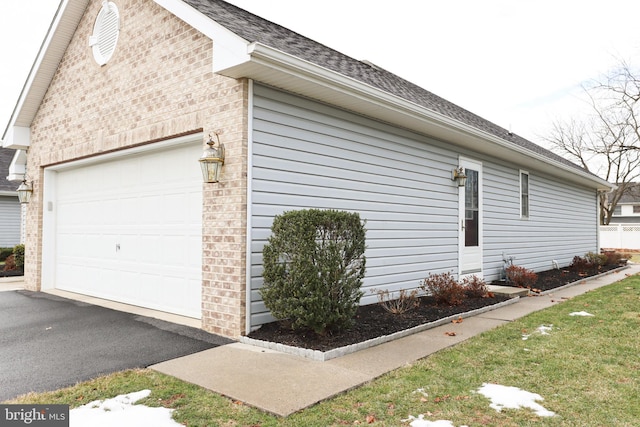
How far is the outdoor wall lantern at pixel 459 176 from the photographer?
8.95 m

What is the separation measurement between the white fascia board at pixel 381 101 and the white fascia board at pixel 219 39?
0.07 metres

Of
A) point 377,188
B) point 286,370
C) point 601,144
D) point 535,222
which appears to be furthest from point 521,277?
point 601,144

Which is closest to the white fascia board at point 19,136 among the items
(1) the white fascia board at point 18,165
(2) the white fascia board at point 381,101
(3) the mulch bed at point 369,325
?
(1) the white fascia board at point 18,165

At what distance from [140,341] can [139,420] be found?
220 cm

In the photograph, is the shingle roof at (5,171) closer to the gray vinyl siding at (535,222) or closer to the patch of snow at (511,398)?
the gray vinyl siding at (535,222)

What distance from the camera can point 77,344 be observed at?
5012 mm

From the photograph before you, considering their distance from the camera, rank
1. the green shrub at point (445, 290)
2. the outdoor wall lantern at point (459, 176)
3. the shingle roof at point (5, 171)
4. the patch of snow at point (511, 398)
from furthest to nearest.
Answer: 1. the shingle roof at point (5, 171)
2. the outdoor wall lantern at point (459, 176)
3. the green shrub at point (445, 290)
4. the patch of snow at point (511, 398)

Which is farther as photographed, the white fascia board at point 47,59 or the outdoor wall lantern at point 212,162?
the white fascia board at point 47,59

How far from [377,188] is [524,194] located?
628 centimetres

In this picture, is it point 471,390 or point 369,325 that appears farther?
point 369,325

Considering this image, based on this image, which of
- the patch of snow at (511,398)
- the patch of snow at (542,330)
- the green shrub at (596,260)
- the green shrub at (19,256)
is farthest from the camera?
the green shrub at (596,260)

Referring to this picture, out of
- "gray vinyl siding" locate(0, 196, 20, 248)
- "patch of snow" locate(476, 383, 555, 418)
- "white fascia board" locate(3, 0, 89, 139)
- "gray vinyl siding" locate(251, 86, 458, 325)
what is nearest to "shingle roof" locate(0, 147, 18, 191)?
"gray vinyl siding" locate(0, 196, 20, 248)

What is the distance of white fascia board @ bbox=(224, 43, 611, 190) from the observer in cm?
484

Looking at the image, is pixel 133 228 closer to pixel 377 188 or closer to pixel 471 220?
pixel 377 188
